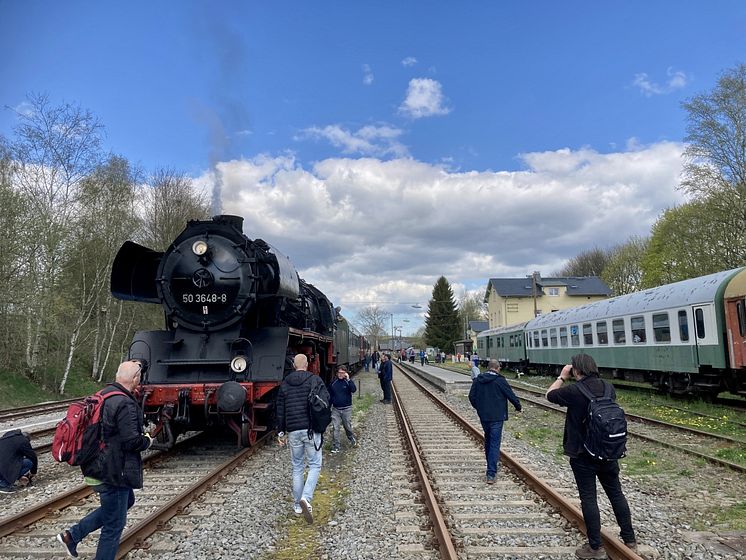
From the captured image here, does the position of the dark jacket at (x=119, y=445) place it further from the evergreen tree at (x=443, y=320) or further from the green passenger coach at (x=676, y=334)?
the evergreen tree at (x=443, y=320)

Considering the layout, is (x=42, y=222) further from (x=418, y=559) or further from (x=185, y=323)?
(x=418, y=559)

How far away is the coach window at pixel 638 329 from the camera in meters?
15.9

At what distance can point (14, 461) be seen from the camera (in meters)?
6.73

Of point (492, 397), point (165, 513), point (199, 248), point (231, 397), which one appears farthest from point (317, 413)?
point (199, 248)

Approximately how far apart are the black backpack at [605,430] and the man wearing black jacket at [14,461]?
6.79 m

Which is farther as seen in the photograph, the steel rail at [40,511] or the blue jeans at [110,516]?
the steel rail at [40,511]

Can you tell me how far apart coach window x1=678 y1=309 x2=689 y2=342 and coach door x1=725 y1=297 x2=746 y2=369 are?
1509 millimetres

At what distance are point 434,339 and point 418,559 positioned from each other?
73411mm

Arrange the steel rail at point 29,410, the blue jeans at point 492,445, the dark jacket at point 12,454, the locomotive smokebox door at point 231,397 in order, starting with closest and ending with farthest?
the dark jacket at point 12,454 < the blue jeans at point 492,445 < the locomotive smokebox door at point 231,397 < the steel rail at point 29,410

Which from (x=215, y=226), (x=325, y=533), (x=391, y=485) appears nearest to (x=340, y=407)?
(x=391, y=485)

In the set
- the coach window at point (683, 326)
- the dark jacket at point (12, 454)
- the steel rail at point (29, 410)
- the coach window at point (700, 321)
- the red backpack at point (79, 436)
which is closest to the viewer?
the red backpack at point (79, 436)

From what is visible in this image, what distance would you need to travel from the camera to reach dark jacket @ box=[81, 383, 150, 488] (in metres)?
3.67

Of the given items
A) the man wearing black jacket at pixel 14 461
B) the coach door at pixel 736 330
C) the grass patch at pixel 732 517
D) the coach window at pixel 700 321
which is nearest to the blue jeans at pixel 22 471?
the man wearing black jacket at pixel 14 461

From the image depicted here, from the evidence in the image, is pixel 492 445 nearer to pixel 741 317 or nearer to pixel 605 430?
pixel 605 430
